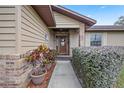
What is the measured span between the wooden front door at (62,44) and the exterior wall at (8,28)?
41.2ft

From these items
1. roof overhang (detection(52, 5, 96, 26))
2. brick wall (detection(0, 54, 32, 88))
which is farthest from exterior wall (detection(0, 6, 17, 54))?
roof overhang (detection(52, 5, 96, 26))

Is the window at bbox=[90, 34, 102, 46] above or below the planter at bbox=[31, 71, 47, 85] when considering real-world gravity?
above

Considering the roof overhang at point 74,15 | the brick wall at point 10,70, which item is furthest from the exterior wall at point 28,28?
the roof overhang at point 74,15

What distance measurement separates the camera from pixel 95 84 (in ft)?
13.8

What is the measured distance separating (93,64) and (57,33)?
13.0 meters

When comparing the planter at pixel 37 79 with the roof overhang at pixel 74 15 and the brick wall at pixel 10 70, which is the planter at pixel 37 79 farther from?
the roof overhang at pixel 74 15

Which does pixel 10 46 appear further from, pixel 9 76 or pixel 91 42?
pixel 91 42

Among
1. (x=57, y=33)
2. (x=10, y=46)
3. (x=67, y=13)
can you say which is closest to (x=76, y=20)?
(x=67, y=13)

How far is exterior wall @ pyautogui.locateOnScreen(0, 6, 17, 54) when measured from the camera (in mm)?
4523

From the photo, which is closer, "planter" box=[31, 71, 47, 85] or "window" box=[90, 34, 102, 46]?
"planter" box=[31, 71, 47, 85]

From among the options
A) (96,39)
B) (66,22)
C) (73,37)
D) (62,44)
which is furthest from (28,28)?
(96,39)

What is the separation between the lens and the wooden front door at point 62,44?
17.0 metres

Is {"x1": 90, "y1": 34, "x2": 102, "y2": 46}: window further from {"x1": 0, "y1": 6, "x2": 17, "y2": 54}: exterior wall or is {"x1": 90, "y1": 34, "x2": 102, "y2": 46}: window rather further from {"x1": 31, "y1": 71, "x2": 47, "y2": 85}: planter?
{"x1": 0, "y1": 6, "x2": 17, "y2": 54}: exterior wall

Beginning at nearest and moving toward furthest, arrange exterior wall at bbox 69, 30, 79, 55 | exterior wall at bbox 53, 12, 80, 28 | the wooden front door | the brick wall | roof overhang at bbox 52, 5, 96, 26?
the brick wall < roof overhang at bbox 52, 5, 96, 26 < exterior wall at bbox 53, 12, 80, 28 < exterior wall at bbox 69, 30, 79, 55 < the wooden front door
